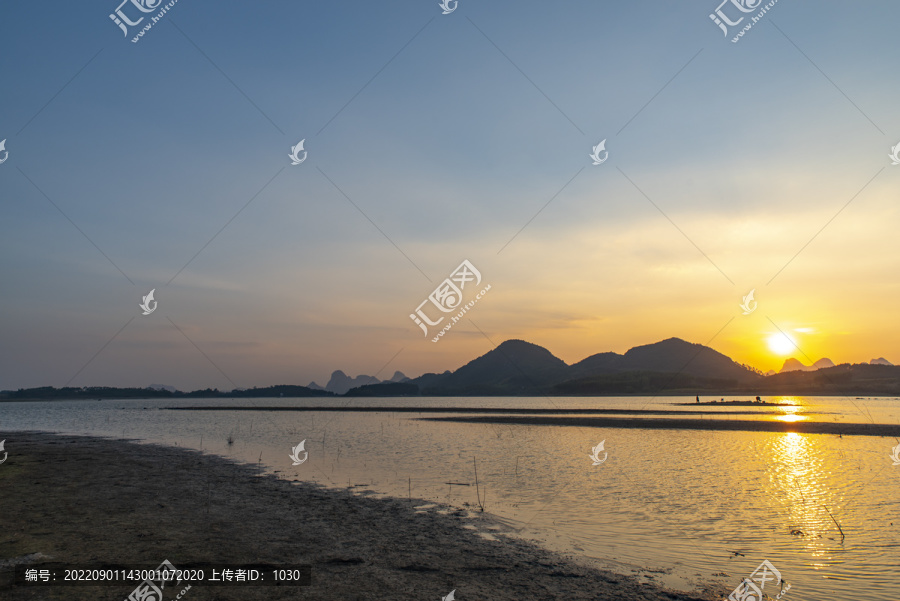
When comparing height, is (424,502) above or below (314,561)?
above

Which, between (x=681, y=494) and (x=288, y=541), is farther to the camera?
(x=681, y=494)

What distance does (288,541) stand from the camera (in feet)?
49.2

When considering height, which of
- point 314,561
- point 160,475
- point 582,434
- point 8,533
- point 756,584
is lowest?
point 756,584

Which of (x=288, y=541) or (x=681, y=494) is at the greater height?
(x=681, y=494)

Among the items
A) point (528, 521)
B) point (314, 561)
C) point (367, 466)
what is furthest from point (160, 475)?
point (528, 521)

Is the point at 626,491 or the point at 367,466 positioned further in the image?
the point at 367,466

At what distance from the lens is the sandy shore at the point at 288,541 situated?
37.2 ft

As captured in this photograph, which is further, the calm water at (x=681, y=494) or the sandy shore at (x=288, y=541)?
the calm water at (x=681, y=494)

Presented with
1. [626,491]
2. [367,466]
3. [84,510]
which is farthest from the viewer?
[367,466]

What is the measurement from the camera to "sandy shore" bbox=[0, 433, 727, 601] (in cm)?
1135

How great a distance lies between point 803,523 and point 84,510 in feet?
81.8

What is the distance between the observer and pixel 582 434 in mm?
57250

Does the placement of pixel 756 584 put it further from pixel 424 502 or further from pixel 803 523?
pixel 424 502

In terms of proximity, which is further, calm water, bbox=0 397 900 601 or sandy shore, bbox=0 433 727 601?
calm water, bbox=0 397 900 601
